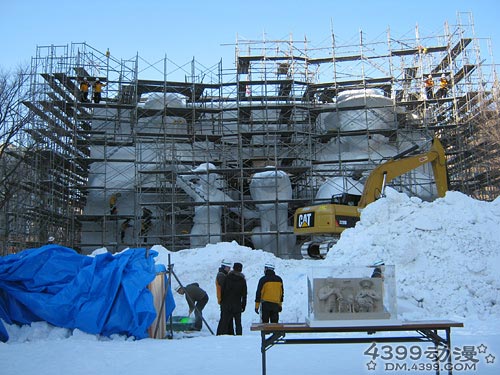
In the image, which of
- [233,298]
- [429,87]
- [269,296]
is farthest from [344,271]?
[429,87]

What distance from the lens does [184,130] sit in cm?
2867

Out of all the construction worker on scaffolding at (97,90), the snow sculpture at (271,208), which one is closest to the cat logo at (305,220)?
the snow sculpture at (271,208)

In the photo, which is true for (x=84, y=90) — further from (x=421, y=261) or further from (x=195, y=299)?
(x=421, y=261)

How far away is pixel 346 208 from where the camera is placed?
1919 cm

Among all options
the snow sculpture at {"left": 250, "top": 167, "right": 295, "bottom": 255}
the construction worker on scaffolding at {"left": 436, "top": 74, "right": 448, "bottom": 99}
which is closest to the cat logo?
the snow sculpture at {"left": 250, "top": 167, "right": 295, "bottom": 255}

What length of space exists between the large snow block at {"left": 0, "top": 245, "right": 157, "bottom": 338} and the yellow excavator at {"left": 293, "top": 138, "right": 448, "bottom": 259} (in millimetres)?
9456

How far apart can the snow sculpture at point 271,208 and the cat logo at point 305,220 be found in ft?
17.6

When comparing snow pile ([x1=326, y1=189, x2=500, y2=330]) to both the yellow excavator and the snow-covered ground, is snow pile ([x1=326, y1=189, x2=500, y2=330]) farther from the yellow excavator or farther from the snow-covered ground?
the yellow excavator

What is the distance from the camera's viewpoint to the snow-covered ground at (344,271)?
6.89 meters

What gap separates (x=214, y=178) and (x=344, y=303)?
20.1 metres

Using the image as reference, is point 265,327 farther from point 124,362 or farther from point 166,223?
point 166,223

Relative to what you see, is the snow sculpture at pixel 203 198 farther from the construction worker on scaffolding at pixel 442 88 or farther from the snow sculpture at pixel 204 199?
the construction worker on scaffolding at pixel 442 88

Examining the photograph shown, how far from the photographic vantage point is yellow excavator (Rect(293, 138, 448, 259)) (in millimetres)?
18844

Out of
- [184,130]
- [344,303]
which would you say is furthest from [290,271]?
[184,130]
